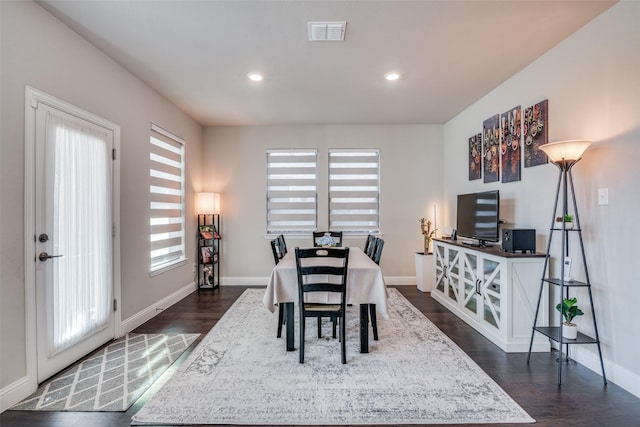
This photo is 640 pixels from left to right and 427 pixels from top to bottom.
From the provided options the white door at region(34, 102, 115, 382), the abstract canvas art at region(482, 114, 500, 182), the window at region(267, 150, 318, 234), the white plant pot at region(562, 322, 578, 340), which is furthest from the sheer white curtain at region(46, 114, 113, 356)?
the abstract canvas art at region(482, 114, 500, 182)

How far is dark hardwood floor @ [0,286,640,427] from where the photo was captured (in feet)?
6.07

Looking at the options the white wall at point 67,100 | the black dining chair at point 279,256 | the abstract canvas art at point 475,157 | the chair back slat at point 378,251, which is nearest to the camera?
the white wall at point 67,100

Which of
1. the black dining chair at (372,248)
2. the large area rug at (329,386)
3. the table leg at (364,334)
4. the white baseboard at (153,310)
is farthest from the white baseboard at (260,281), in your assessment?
the table leg at (364,334)

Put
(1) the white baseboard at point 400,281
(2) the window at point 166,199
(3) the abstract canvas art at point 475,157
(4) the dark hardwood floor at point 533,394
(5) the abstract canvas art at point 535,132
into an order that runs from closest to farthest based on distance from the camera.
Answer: (4) the dark hardwood floor at point 533,394 < (5) the abstract canvas art at point 535,132 < (2) the window at point 166,199 < (3) the abstract canvas art at point 475,157 < (1) the white baseboard at point 400,281

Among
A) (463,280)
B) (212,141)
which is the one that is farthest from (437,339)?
(212,141)

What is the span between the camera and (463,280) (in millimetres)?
3578

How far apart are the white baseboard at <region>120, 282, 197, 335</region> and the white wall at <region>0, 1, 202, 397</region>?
0.19 feet

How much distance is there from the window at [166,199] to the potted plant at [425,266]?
3729 mm

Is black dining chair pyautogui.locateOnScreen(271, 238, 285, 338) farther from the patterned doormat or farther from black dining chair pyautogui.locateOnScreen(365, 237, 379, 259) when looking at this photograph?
black dining chair pyautogui.locateOnScreen(365, 237, 379, 259)

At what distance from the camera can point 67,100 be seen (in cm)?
249

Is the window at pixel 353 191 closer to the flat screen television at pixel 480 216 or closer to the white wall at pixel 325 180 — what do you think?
the white wall at pixel 325 180

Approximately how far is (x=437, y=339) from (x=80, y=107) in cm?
394

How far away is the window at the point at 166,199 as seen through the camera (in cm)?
383

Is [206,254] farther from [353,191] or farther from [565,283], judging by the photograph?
[565,283]
